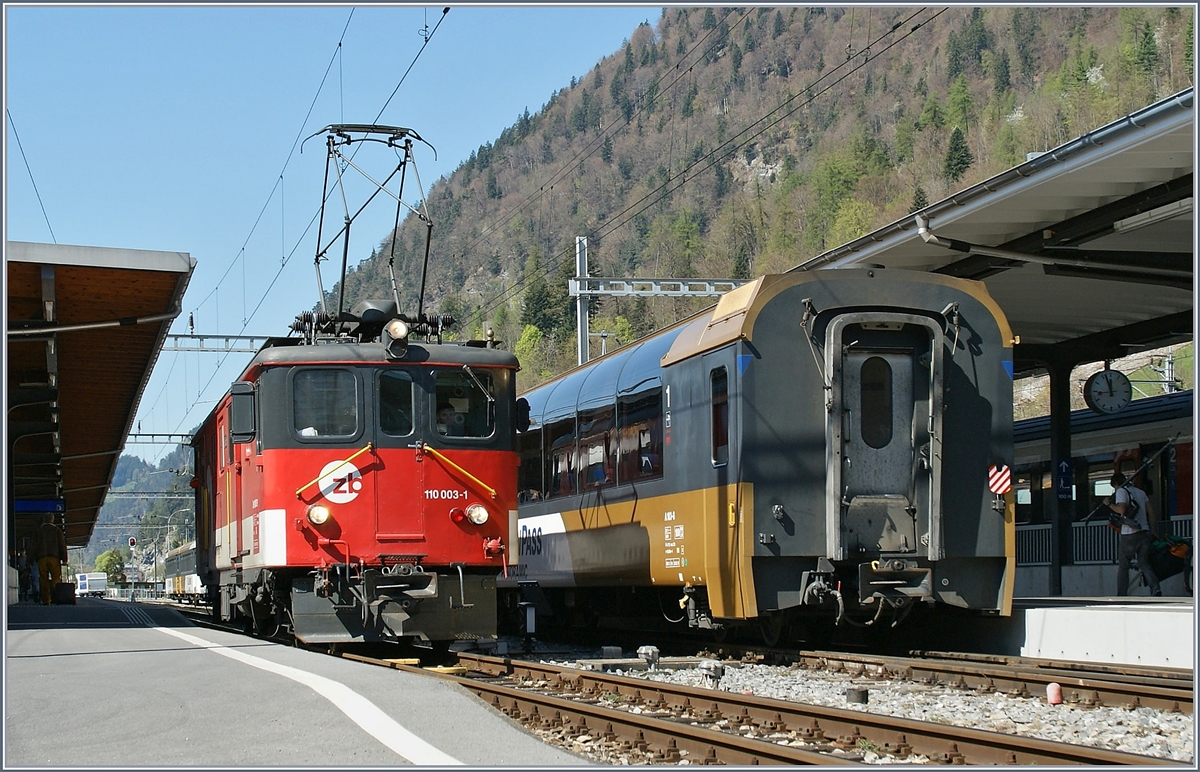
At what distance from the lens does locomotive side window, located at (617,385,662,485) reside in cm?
1403

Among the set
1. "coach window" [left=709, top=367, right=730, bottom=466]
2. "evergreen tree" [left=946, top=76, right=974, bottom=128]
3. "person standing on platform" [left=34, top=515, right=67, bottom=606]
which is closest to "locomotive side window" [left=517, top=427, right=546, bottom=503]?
"coach window" [left=709, top=367, right=730, bottom=466]

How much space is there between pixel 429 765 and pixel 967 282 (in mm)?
8143

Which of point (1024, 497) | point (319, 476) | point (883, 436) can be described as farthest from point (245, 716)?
point (1024, 497)

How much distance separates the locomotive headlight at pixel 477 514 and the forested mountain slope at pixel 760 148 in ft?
138

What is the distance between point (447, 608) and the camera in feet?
42.3

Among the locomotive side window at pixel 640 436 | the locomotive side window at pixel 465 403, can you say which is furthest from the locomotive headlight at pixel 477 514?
the locomotive side window at pixel 640 436

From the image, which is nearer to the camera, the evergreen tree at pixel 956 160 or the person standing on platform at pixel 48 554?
the person standing on platform at pixel 48 554

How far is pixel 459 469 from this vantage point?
13.5 m

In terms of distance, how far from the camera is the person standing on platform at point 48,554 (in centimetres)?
4209

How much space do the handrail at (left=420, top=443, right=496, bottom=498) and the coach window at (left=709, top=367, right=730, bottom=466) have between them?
247 centimetres

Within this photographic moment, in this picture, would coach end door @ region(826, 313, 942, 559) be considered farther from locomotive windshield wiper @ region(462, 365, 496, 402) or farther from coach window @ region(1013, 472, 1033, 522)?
coach window @ region(1013, 472, 1033, 522)

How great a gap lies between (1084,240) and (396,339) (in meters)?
7.87

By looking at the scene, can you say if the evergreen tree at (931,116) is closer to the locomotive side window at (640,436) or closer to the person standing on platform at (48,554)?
the person standing on platform at (48,554)

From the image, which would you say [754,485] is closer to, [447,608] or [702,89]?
[447,608]
